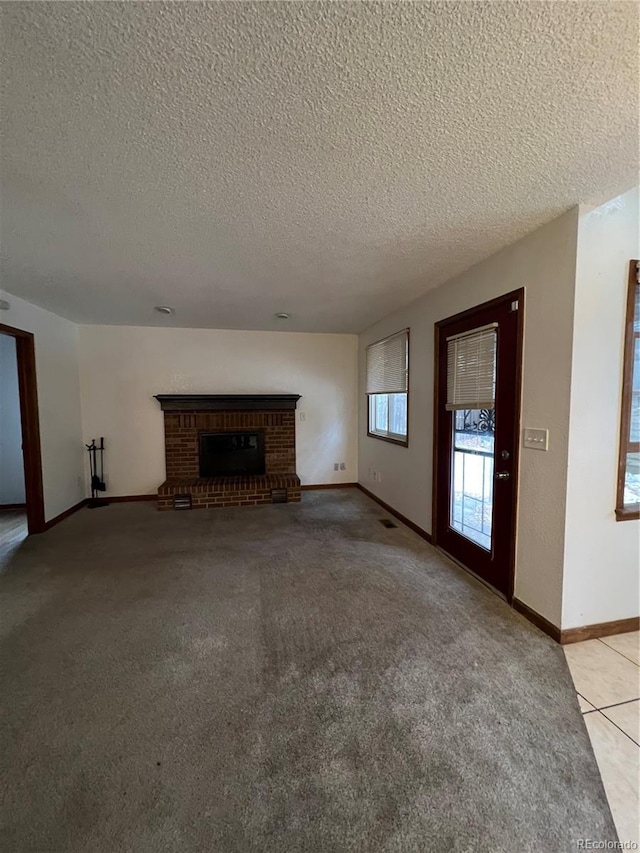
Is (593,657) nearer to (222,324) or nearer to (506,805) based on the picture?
(506,805)

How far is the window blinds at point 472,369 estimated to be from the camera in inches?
98.3

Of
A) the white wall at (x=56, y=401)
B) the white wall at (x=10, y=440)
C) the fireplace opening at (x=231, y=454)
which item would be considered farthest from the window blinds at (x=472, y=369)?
the white wall at (x=10, y=440)

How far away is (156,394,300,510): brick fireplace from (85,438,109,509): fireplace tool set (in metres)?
0.85

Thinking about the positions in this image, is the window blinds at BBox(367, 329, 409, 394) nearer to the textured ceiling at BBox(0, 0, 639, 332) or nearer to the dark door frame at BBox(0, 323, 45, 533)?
the textured ceiling at BBox(0, 0, 639, 332)

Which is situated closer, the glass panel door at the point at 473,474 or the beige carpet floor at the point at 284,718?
the beige carpet floor at the point at 284,718

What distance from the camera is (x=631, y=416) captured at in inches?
77.7

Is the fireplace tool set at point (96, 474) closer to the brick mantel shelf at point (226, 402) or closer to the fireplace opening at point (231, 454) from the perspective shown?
the brick mantel shelf at point (226, 402)

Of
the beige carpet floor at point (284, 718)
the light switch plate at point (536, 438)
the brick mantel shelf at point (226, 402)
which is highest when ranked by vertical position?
the brick mantel shelf at point (226, 402)

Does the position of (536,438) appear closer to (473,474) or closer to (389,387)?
(473,474)

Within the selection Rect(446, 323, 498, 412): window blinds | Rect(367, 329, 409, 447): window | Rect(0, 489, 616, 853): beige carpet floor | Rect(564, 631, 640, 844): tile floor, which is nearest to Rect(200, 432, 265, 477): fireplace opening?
Rect(367, 329, 409, 447): window

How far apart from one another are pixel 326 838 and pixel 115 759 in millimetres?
838

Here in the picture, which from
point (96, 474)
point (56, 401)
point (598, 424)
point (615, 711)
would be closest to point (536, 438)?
point (598, 424)

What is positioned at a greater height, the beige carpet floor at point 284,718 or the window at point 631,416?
the window at point 631,416

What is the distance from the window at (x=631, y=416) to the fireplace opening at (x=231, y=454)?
13.4 ft
